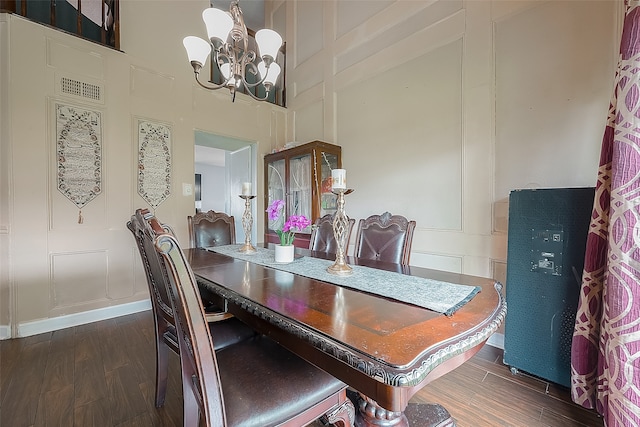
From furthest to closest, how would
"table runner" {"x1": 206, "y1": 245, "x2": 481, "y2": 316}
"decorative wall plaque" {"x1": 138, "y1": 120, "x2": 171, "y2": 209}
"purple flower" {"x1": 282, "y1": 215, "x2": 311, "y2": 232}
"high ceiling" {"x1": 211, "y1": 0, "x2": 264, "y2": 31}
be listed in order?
1. "high ceiling" {"x1": 211, "y1": 0, "x2": 264, "y2": 31}
2. "decorative wall plaque" {"x1": 138, "y1": 120, "x2": 171, "y2": 209}
3. "purple flower" {"x1": 282, "y1": 215, "x2": 311, "y2": 232}
4. "table runner" {"x1": 206, "y1": 245, "x2": 481, "y2": 316}

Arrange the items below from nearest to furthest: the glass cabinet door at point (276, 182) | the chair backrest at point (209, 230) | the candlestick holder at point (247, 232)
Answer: the candlestick holder at point (247, 232)
the chair backrest at point (209, 230)
the glass cabinet door at point (276, 182)

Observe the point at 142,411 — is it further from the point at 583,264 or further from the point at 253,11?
the point at 253,11

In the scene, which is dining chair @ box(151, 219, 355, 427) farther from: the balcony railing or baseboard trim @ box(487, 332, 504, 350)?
the balcony railing

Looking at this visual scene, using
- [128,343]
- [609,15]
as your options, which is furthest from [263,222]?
[609,15]

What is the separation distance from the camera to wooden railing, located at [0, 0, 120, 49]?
2.54m

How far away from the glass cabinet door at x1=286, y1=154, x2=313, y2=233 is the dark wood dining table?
2080 mm

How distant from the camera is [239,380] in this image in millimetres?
945

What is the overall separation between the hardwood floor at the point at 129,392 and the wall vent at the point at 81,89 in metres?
2.23

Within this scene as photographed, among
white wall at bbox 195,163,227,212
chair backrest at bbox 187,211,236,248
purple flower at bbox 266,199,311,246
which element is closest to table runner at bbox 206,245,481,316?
purple flower at bbox 266,199,311,246

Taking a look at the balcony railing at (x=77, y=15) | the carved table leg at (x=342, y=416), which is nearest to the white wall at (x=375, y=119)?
the balcony railing at (x=77, y=15)

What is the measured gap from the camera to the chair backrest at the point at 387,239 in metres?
1.88

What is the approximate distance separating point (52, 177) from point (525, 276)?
3901 mm

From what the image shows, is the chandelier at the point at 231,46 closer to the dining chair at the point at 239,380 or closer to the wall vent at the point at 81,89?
the wall vent at the point at 81,89

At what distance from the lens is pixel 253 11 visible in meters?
4.64
